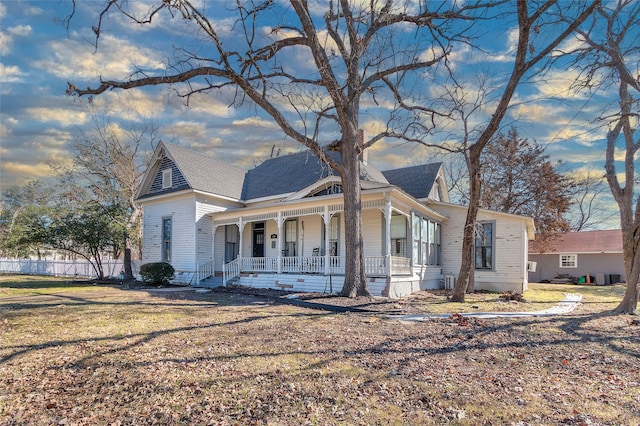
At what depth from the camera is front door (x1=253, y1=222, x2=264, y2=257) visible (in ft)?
63.7

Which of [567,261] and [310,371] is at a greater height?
[310,371]

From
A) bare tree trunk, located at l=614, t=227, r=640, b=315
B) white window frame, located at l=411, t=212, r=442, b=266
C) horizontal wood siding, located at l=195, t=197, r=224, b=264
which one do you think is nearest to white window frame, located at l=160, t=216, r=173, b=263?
horizontal wood siding, located at l=195, t=197, r=224, b=264

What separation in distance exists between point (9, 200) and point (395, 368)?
2079 inches

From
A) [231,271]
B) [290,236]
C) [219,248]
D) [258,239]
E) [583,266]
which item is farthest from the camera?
[583,266]

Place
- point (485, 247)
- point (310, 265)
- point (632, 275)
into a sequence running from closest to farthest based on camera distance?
point (632, 275) < point (310, 265) < point (485, 247)

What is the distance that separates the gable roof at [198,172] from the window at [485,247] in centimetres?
1302

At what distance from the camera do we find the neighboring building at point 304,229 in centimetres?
1498

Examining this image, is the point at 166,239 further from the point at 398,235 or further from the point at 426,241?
the point at 426,241

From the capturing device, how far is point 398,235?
16.4m

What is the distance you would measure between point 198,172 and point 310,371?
17.1m

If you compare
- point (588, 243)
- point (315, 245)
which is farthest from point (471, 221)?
point (588, 243)

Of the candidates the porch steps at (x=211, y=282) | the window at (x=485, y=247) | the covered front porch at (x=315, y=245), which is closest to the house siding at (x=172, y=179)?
the covered front porch at (x=315, y=245)

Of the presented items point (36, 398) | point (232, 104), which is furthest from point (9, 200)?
point (36, 398)

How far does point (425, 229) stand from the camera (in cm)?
1748
